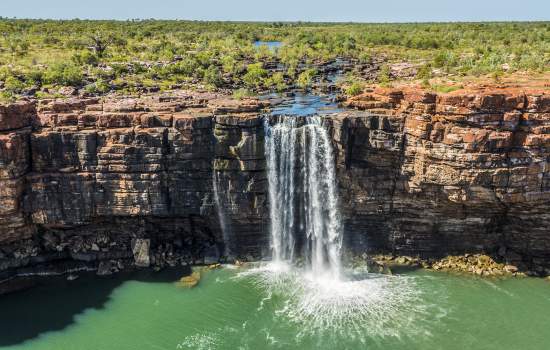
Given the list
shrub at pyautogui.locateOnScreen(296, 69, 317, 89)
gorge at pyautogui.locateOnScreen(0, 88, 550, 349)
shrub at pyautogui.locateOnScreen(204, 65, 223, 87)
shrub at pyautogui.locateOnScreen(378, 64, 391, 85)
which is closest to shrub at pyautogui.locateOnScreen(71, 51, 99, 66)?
shrub at pyautogui.locateOnScreen(204, 65, 223, 87)

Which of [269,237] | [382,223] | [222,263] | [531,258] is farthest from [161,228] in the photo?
[531,258]

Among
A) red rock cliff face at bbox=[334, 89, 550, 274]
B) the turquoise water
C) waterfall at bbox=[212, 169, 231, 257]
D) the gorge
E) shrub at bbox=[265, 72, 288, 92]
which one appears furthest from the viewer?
shrub at bbox=[265, 72, 288, 92]

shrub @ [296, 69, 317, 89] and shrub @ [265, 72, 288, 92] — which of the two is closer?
Result: shrub @ [265, 72, 288, 92]

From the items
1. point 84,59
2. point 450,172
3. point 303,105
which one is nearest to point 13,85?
point 84,59

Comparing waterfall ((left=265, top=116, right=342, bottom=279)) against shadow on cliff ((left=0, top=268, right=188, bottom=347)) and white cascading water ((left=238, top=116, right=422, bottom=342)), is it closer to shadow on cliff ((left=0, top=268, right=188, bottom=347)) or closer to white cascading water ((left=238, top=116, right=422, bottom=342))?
white cascading water ((left=238, top=116, right=422, bottom=342))

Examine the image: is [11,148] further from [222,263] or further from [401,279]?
[401,279]

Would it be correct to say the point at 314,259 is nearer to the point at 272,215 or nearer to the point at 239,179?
the point at 272,215

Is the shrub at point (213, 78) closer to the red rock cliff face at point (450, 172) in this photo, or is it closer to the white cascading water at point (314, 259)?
the red rock cliff face at point (450, 172)
